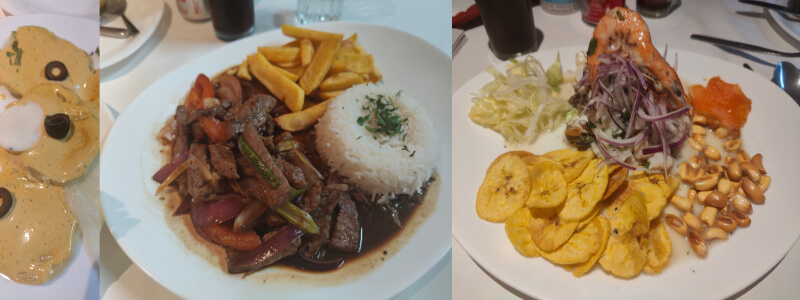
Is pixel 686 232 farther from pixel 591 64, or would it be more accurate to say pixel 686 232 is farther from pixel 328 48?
pixel 328 48

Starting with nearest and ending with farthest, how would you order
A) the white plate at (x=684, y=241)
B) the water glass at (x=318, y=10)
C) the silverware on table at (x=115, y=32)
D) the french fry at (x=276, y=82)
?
the white plate at (x=684, y=241) < the french fry at (x=276, y=82) < the silverware on table at (x=115, y=32) < the water glass at (x=318, y=10)

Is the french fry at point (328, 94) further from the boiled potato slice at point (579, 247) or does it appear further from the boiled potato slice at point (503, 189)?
the boiled potato slice at point (579, 247)

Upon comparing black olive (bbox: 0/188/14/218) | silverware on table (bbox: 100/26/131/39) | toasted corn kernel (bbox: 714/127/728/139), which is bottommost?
toasted corn kernel (bbox: 714/127/728/139)

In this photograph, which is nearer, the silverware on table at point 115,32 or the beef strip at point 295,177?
the beef strip at point 295,177

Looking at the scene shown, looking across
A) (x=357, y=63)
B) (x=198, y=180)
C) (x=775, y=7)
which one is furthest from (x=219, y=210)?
(x=775, y=7)

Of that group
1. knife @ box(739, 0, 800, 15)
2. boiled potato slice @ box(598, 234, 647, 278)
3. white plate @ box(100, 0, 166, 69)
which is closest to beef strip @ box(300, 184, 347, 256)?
boiled potato slice @ box(598, 234, 647, 278)

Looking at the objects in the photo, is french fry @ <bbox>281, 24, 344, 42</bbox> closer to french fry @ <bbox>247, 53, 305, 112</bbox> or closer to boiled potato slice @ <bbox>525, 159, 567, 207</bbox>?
french fry @ <bbox>247, 53, 305, 112</bbox>

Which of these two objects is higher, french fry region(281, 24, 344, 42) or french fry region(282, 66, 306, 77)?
french fry region(281, 24, 344, 42)

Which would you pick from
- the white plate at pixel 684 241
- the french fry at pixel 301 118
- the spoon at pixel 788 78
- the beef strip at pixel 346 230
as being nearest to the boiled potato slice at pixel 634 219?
the white plate at pixel 684 241
